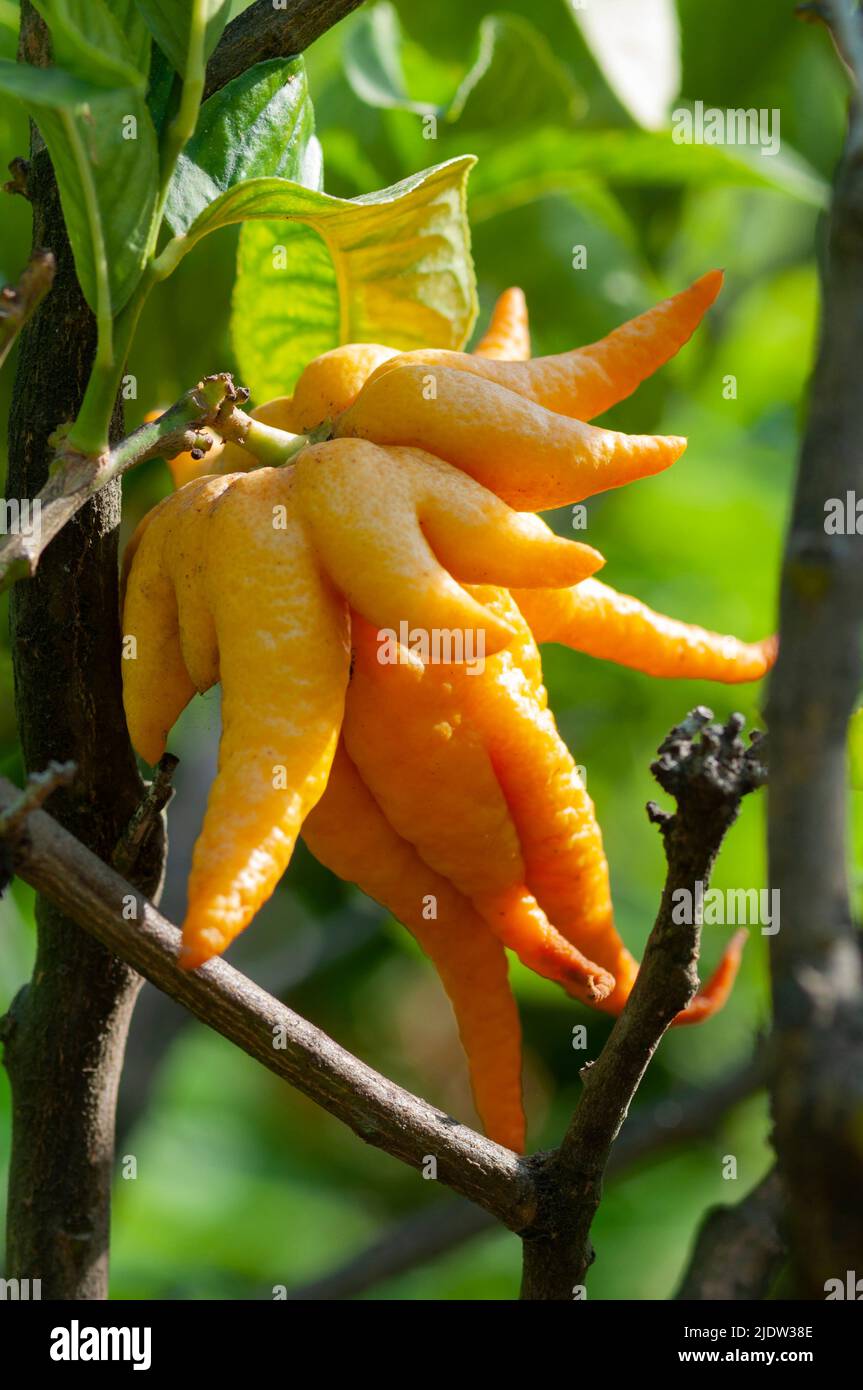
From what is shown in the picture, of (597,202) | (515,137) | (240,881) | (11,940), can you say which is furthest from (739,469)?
(240,881)

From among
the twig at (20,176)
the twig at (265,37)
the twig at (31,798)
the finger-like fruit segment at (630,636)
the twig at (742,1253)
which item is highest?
the twig at (265,37)

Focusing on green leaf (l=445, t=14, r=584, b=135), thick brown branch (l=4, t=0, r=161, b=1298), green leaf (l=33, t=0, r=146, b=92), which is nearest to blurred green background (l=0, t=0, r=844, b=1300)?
green leaf (l=445, t=14, r=584, b=135)

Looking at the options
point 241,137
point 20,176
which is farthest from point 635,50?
point 20,176

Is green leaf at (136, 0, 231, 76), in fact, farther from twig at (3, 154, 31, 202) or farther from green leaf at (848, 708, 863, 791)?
green leaf at (848, 708, 863, 791)

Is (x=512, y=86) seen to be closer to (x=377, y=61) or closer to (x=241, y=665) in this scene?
(x=377, y=61)

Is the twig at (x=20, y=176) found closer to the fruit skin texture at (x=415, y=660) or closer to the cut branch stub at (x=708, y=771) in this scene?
the fruit skin texture at (x=415, y=660)

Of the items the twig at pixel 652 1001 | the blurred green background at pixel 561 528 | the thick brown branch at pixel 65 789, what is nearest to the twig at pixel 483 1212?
the blurred green background at pixel 561 528
